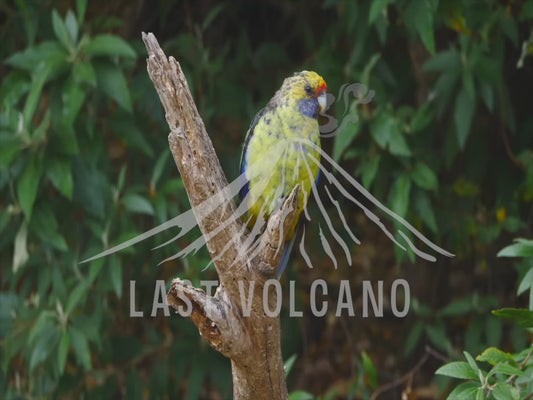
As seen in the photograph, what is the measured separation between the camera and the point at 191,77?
3.72 m

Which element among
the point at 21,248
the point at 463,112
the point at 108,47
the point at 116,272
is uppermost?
the point at 108,47

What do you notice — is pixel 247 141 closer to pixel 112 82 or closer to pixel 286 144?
pixel 286 144

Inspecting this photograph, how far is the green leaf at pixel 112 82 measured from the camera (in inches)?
126

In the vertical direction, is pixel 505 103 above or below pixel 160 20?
below

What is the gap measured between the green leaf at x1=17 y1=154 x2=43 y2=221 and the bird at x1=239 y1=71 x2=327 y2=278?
37.6 inches

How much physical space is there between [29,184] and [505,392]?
6.08 ft

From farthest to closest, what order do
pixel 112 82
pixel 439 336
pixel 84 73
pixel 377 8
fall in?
pixel 439 336
pixel 112 82
pixel 84 73
pixel 377 8

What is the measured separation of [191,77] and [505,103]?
1.35 metres

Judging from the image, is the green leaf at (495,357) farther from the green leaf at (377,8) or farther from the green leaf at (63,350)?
the green leaf at (63,350)

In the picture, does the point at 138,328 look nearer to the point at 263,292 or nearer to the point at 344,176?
the point at 344,176

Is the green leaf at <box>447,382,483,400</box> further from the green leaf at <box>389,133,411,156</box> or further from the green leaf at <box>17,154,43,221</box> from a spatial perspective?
the green leaf at <box>17,154,43,221</box>

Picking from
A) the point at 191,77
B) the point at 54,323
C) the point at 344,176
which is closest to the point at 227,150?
the point at 191,77

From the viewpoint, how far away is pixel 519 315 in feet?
7.77

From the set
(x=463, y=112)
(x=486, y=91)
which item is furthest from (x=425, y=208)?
(x=486, y=91)
